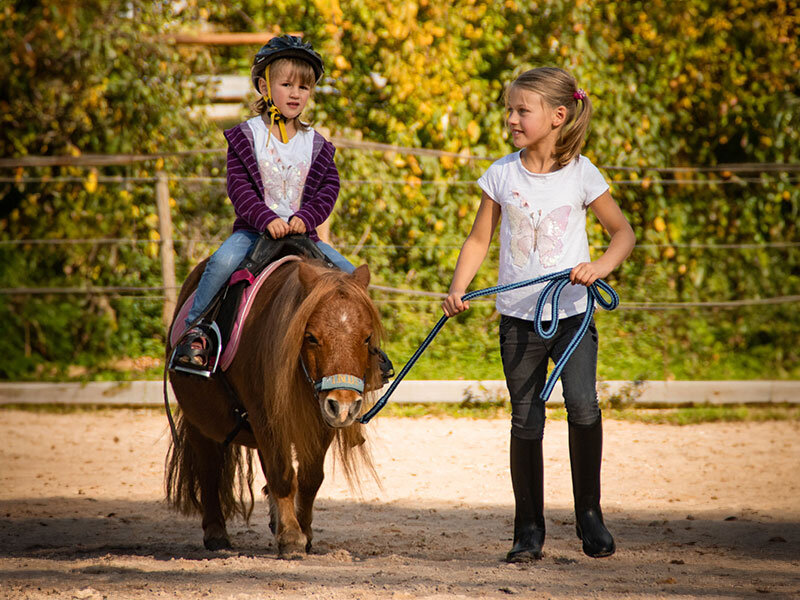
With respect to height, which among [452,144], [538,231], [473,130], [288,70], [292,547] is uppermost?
[473,130]

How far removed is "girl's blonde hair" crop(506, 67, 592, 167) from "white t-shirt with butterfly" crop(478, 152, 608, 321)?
55 millimetres

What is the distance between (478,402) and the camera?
7.52 metres

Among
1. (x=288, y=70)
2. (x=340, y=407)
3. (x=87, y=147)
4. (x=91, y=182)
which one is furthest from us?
(x=87, y=147)

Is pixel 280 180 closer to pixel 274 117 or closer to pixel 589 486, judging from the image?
pixel 274 117

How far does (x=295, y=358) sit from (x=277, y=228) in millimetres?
717

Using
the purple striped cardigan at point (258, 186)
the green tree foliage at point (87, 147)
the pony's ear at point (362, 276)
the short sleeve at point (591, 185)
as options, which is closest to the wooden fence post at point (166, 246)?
the green tree foliage at point (87, 147)

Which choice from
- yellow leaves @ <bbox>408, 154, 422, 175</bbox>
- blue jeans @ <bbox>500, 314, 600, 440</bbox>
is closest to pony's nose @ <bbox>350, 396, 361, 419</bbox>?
blue jeans @ <bbox>500, 314, 600, 440</bbox>

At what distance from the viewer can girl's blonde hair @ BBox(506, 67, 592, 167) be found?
3408 millimetres

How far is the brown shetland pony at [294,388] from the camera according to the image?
10.7ft

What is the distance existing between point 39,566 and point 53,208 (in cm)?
580

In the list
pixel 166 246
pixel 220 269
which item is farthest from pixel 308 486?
pixel 166 246

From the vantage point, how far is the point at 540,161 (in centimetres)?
348

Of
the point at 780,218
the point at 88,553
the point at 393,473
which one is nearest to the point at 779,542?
the point at 393,473

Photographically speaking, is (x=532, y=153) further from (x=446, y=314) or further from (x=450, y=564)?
(x=450, y=564)
